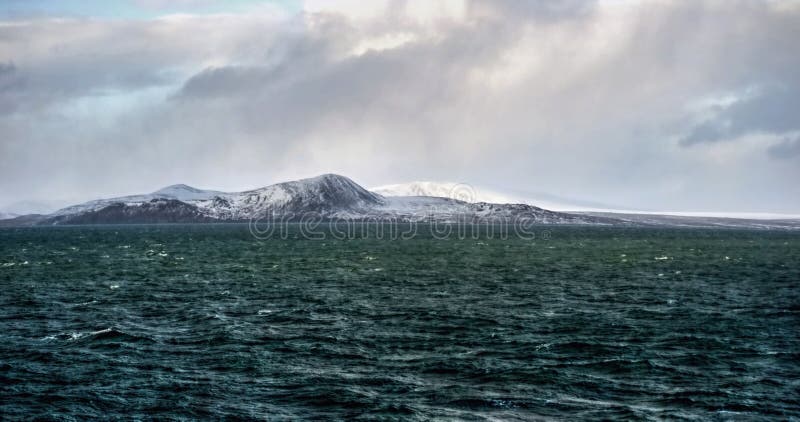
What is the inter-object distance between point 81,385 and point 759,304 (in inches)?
2567

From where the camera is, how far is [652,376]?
143ft

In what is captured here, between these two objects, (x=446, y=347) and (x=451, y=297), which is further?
(x=451, y=297)

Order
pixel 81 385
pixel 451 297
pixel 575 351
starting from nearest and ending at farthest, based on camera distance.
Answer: pixel 81 385
pixel 575 351
pixel 451 297

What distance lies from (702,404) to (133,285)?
74.3 m

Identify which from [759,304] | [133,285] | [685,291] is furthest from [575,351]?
[133,285]

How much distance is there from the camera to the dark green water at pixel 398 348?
37.8 metres

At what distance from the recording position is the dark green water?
37844 millimetres

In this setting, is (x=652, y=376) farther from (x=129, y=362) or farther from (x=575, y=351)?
(x=129, y=362)

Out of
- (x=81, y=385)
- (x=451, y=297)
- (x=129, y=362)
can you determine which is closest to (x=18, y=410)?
(x=81, y=385)

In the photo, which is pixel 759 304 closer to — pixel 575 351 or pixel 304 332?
pixel 575 351

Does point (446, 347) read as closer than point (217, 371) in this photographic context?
No

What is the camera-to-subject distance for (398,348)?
2023 inches

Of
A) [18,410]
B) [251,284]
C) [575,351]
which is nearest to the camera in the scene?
[18,410]

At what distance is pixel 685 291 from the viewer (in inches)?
3418
